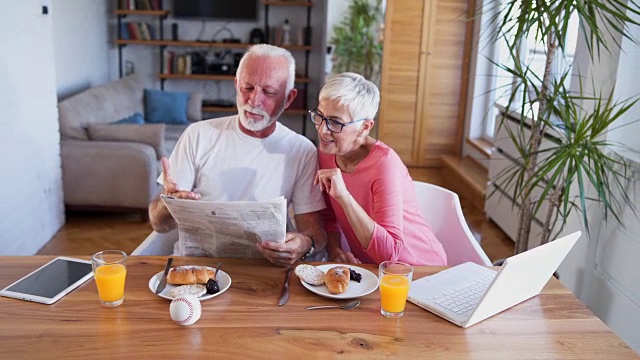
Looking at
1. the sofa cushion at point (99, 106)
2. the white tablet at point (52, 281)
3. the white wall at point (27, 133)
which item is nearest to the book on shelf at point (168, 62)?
the sofa cushion at point (99, 106)

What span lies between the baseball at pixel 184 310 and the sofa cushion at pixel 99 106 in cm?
316

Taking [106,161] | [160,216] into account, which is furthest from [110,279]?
[106,161]

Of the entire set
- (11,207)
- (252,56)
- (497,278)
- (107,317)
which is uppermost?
(252,56)

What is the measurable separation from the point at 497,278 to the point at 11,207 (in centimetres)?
269

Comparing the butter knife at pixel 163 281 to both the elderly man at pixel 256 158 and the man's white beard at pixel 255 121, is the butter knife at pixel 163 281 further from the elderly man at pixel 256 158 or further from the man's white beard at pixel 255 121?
the man's white beard at pixel 255 121

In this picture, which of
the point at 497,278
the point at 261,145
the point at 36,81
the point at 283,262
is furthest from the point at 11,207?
the point at 497,278

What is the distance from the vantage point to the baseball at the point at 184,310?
1333 mm

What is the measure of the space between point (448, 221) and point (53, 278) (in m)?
1.24

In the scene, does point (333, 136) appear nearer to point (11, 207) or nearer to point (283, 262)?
point (283, 262)

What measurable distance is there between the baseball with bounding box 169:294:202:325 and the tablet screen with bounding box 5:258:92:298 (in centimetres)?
33

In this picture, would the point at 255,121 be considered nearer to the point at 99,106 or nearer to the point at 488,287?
the point at 488,287

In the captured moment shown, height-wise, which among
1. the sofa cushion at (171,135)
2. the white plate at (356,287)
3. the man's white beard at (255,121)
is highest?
the man's white beard at (255,121)

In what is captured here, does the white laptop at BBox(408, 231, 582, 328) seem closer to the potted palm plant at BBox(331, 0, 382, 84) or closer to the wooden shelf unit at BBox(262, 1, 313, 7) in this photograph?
the potted palm plant at BBox(331, 0, 382, 84)

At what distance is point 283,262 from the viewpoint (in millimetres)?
1697
